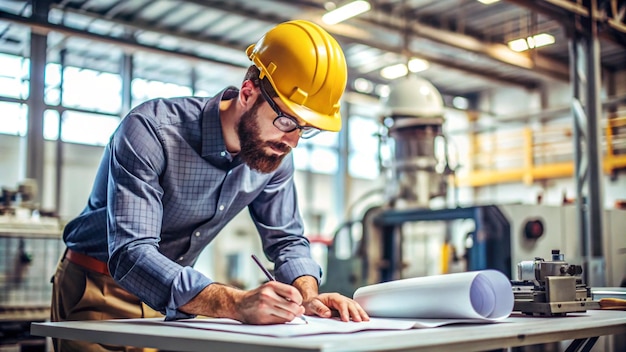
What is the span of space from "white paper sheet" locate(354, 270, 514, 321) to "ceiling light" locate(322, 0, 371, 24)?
219 inches

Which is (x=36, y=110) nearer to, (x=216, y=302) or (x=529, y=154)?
(x=216, y=302)

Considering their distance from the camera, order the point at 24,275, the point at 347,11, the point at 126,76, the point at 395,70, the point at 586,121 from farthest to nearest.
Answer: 1. the point at 395,70
2. the point at 126,76
3. the point at 347,11
4. the point at 586,121
5. the point at 24,275

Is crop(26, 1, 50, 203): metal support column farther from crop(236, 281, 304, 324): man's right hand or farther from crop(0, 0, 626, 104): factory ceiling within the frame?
crop(236, 281, 304, 324): man's right hand

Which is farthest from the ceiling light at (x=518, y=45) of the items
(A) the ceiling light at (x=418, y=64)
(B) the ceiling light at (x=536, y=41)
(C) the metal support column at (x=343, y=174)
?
(C) the metal support column at (x=343, y=174)

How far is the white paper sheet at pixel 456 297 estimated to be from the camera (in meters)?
1.33

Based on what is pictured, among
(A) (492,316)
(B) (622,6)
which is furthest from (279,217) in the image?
(B) (622,6)

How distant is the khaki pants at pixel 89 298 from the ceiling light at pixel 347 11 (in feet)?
17.7

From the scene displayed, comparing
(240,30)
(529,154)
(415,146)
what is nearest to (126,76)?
(240,30)

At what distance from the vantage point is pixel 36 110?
734 cm

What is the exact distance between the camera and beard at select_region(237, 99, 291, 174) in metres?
1.68

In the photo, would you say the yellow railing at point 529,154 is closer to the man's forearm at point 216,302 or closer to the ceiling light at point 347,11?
the ceiling light at point 347,11

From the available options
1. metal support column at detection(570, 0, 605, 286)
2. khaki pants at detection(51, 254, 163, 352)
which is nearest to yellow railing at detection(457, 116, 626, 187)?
metal support column at detection(570, 0, 605, 286)

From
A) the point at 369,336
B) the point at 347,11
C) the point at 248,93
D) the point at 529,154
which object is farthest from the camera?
the point at 529,154

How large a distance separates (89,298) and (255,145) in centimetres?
61
